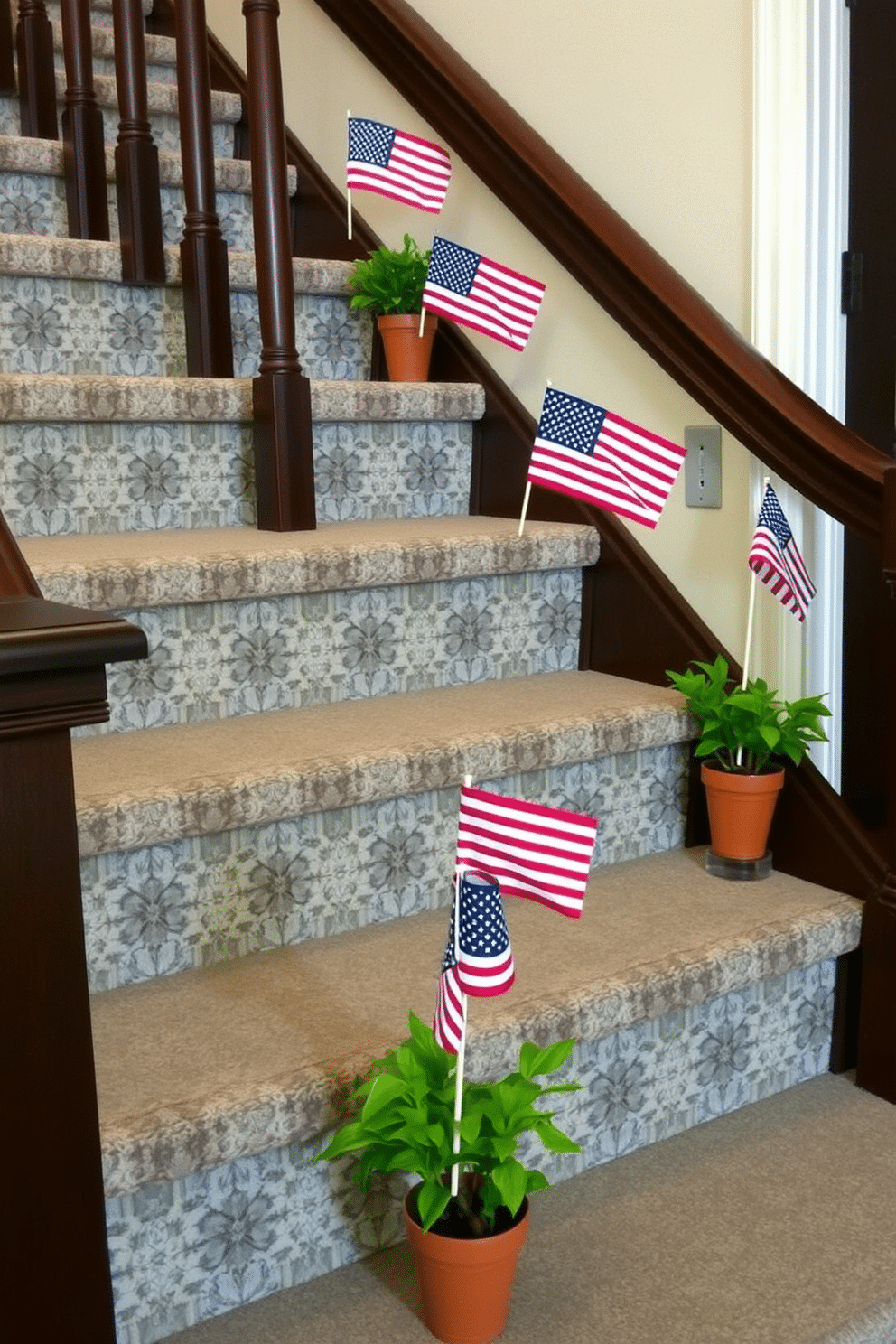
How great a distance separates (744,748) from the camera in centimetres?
196

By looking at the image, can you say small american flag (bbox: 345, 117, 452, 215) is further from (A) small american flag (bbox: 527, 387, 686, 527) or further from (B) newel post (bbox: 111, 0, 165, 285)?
(A) small american flag (bbox: 527, 387, 686, 527)

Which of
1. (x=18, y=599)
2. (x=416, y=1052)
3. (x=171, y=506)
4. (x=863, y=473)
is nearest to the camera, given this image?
(x=18, y=599)

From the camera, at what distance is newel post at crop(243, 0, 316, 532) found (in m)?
2.20

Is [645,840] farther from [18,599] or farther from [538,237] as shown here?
[18,599]

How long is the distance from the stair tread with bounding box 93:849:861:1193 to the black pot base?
0.02 metres

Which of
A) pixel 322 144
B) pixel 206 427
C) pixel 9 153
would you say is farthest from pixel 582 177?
pixel 9 153

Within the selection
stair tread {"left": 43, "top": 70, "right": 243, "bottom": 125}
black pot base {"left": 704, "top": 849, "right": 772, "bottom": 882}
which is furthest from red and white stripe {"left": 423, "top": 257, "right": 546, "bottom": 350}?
stair tread {"left": 43, "top": 70, "right": 243, "bottom": 125}

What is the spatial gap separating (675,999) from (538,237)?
1.37 metres

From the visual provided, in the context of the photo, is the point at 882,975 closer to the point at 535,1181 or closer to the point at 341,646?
the point at 535,1181

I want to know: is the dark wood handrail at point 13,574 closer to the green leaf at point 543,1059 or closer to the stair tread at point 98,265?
the green leaf at point 543,1059

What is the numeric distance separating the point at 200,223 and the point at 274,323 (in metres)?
0.37

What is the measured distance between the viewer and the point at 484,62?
2.54 metres

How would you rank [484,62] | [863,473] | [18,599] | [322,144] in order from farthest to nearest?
[322,144], [484,62], [863,473], [18,599]

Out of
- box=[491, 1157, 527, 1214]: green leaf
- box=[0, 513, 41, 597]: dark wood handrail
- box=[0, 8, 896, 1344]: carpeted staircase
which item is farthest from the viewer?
box=[0, 8, 896, 1344]: carpeted staircase
